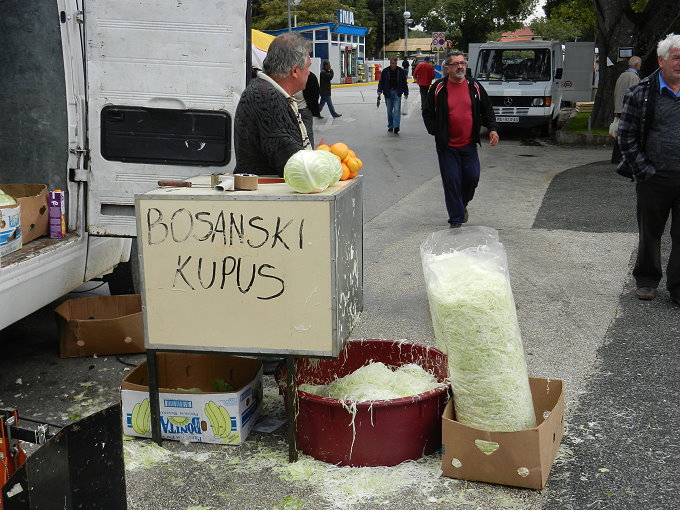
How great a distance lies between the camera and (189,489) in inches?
144

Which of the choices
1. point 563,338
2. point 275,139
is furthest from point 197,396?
point 563,338

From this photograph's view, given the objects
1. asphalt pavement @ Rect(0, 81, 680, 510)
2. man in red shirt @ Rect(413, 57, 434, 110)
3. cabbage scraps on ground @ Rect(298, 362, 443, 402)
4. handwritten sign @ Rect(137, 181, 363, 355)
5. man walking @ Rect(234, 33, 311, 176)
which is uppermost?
man in red shirt @ Rect(413, 57, 434, 110)

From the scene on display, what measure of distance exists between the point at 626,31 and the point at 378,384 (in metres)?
16.0

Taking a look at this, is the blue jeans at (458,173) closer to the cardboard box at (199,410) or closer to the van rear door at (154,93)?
the van rear door at (154,93)

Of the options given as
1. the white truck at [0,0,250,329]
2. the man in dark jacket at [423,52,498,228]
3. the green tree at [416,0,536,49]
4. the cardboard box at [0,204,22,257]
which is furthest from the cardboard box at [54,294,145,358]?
the green tree at [416,0,536,49]

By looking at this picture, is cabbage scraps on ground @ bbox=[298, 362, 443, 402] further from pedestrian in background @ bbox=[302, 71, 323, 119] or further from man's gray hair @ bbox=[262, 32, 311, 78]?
pedestrian in background @ bbox=[302, 71, 323, 119]

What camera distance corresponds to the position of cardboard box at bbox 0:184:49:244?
4.82 meters

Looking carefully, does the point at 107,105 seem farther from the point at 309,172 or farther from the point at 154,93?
the point at 309,172

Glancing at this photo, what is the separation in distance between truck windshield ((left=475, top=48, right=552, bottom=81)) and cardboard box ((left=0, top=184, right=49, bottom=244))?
16.3 metres

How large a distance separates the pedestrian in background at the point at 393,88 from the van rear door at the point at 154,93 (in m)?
14.8

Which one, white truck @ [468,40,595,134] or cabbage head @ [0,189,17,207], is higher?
white truck @ [468,40,595,134]

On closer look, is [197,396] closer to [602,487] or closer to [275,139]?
[275,139]

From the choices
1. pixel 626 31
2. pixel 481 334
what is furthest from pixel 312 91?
pixel 481 334

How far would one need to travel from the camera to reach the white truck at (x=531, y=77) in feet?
61.9
